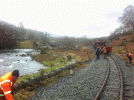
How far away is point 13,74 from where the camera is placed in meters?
2.85

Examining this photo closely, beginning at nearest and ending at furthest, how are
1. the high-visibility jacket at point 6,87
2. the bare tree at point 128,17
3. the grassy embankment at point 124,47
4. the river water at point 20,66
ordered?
the high-visibility jacket at point 6,87
the river water at point 20,66
the grassy embankment at point 124,47
the bare tree at point 128,17

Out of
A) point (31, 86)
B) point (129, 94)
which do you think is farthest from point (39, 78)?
point (129, 94)

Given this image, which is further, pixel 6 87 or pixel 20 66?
pixel 20 66

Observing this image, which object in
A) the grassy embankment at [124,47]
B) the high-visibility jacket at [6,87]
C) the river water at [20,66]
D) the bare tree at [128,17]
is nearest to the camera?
the high-visibility jacket at [6,87]

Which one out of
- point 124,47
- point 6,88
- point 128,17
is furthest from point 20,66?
point 128,17

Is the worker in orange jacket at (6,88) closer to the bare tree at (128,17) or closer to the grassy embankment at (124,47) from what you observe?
the grassy embankment at (124,47)

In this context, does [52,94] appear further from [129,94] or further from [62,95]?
[129,94]

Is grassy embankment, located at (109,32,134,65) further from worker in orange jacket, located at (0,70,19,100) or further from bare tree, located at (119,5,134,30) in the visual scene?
worker in orange jacket, located at (0,70,19,100)

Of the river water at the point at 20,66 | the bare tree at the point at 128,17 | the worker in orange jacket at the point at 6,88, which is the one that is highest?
the bare tree at the point at 128,17

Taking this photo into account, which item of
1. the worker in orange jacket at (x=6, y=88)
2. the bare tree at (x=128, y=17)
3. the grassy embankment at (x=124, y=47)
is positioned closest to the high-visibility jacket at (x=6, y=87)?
the worker in orange jacket at (x=6, y=88)

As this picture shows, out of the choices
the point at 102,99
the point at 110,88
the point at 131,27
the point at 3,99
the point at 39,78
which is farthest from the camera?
the point at 131,27

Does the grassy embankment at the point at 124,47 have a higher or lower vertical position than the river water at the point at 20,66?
higher

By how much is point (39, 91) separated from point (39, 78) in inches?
61.3

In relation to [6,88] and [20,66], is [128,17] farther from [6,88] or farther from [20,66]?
[6,88]
